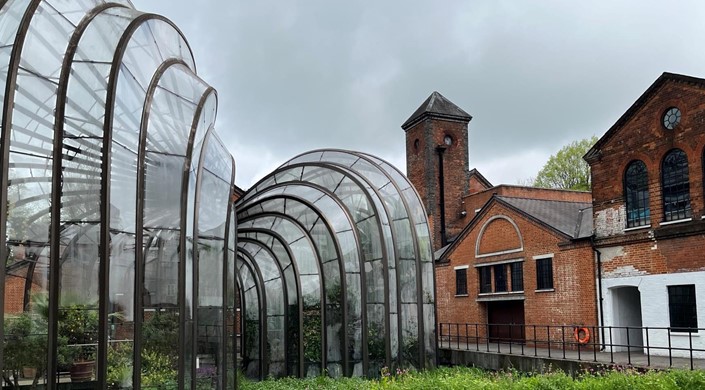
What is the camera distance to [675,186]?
19641 millimetres

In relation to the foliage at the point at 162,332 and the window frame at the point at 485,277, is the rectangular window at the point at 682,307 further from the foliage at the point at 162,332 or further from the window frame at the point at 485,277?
Answer: the foliage at the point at 162,332

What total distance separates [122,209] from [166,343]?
2079mm

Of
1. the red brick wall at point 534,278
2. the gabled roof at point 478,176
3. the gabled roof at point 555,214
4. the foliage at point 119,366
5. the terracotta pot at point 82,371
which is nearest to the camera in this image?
the terracotta pot at point 82,371

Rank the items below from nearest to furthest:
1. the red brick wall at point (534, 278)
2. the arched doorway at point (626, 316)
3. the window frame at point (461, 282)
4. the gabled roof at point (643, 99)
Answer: the gabled roof at point (643, 99) < the arched doorway at point (626, 316) < the red brick wall at point (534, 278) < the window frame at point (461, 282)

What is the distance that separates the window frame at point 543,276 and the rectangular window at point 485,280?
10.9 ft

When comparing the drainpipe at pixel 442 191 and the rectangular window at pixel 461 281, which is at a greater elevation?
the drainpipe at pixel 442 191

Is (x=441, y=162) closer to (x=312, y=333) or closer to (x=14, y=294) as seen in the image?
(x=312, y=333)

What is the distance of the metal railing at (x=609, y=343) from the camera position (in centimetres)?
1802

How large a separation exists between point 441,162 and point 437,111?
8.85 ft

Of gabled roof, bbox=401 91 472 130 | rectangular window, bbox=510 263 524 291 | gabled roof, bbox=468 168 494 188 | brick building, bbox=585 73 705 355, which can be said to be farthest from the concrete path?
gabled roof, bbox=468 168 494 188

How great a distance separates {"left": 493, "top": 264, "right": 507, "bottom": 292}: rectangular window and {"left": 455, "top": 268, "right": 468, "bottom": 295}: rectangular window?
221 cm

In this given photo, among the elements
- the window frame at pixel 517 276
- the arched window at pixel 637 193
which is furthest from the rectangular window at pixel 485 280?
the arched window at pixel 637 193

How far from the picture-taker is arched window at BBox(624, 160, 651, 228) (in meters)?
20.7

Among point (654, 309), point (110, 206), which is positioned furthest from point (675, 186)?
point (110, 206)
